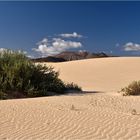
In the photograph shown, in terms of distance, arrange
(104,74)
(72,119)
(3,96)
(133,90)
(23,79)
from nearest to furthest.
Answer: (72,119) < (3,96) < (23,79) < (133,90) < (104,74)

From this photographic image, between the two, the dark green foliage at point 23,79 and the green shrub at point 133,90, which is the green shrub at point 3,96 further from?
the green shrub at point 133,90

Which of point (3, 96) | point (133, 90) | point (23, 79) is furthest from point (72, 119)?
point (133, 90)

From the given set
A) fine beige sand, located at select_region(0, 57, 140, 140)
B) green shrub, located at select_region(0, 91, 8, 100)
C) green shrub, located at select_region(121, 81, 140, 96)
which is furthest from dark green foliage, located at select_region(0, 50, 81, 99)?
green shrub, located at select_region(121, 81, 140, 96)

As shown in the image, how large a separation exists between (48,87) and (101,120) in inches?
250

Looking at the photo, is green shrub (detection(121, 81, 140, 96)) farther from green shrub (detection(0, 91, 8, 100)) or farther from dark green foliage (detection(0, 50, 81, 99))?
green shrub (detection(0, 91, 8, 100))

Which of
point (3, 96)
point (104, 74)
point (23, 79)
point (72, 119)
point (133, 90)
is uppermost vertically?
point (104, 74)

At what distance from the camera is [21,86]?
14188 mm

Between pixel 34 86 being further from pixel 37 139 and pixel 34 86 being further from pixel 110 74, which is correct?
pixel 110 74

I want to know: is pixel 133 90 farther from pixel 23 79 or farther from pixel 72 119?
pixel 72 119

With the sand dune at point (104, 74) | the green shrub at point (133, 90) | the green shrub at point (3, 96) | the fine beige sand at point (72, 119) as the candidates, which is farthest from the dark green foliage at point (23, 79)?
the sand dune at point (104, 74)

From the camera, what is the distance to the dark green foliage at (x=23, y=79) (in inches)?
556

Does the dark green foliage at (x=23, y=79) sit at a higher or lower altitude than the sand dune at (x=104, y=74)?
lower

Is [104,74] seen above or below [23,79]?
above

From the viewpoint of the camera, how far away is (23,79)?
1457 centimetres
